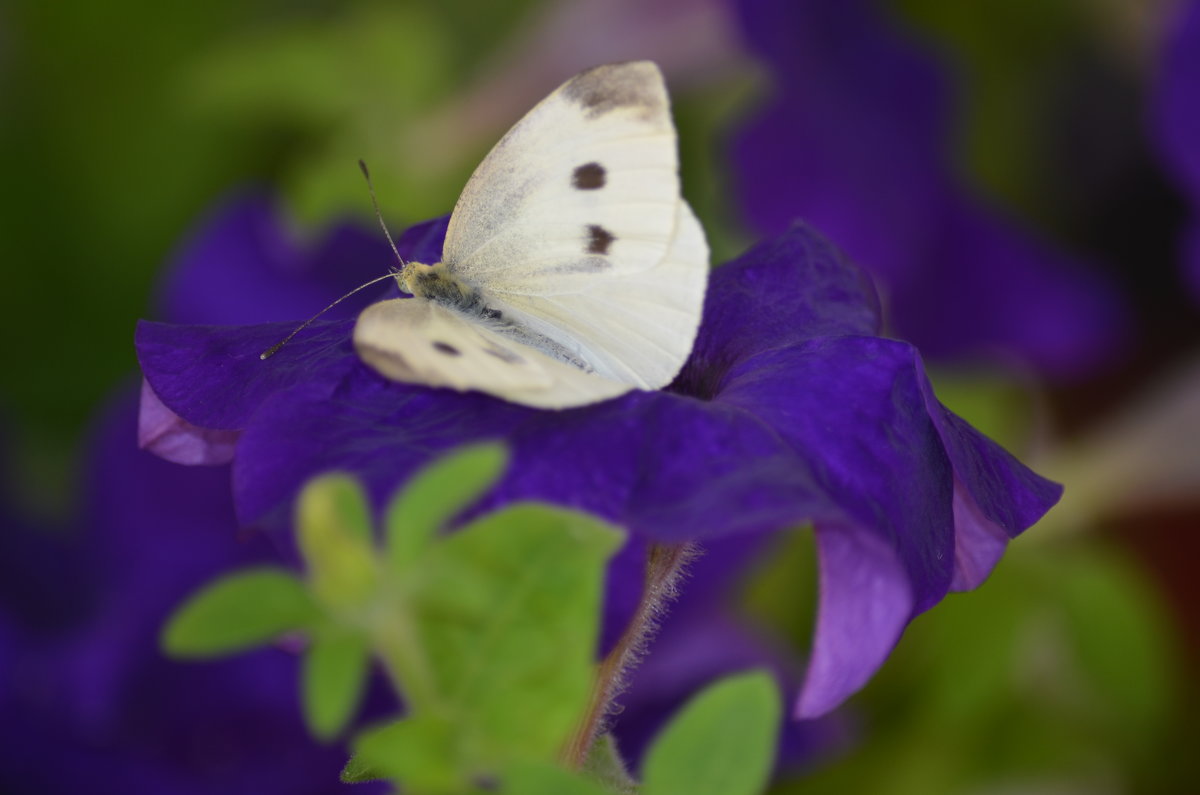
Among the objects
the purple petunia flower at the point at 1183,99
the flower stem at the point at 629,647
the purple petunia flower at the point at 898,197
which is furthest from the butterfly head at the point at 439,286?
the purple petunia flower at the point at 1183,99

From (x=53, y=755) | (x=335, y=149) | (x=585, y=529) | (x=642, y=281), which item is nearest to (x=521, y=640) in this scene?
(x=585, y=529)

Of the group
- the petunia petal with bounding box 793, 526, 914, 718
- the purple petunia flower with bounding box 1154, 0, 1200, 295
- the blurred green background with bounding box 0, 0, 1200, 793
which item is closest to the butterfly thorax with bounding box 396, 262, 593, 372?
the petunia petal with bounding box 793, 526, 914, 718

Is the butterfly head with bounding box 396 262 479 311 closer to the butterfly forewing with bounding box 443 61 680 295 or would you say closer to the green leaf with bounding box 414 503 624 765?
the butterfly forewing with bounding box 443 61 680 295

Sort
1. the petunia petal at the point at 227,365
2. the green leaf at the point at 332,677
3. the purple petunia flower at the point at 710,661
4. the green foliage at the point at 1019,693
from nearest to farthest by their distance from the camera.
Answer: the green leaf at the point at 332,677 → the petunia petal at the point at 227,365 → the purple petunia flower at the point at 710,661 → the green foliage at the point at 1019,693

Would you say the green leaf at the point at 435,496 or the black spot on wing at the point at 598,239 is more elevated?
the green leaf at the point at 435,496

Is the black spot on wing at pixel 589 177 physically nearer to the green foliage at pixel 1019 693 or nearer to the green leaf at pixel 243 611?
the green leaf at pixel 243 611

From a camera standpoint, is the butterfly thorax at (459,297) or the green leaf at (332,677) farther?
the butterfly thorax at (459,297)
